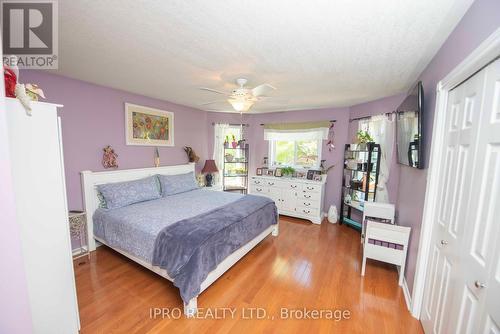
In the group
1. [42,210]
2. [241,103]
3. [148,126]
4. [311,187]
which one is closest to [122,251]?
[42,210]

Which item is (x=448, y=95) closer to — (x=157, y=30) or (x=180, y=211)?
(x=157, y=30)

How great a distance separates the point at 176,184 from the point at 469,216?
11.6 feet

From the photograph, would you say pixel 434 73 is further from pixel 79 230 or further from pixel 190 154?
pixel 79 230

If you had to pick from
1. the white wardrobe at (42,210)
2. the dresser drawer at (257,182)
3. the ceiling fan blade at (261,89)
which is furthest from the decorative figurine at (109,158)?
the dresser drawer at (257,182)

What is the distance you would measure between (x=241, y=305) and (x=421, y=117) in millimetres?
2365

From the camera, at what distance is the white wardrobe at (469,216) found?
979mm

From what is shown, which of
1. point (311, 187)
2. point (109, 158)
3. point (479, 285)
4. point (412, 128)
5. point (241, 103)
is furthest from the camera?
point (311, 187)

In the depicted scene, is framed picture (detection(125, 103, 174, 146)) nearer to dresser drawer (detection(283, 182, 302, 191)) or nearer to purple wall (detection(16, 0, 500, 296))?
purple wall (detection(16, 0, 500, 296))

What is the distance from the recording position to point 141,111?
11.2ft

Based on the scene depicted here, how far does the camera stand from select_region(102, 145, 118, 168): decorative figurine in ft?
9.71

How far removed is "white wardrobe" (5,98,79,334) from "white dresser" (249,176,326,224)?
3539 millimetres

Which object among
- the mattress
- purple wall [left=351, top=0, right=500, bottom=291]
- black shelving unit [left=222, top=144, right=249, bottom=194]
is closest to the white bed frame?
the mattress

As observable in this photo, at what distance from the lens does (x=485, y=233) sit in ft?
3.35

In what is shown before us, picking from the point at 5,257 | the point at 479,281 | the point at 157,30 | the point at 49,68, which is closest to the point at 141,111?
the point at 49,68
